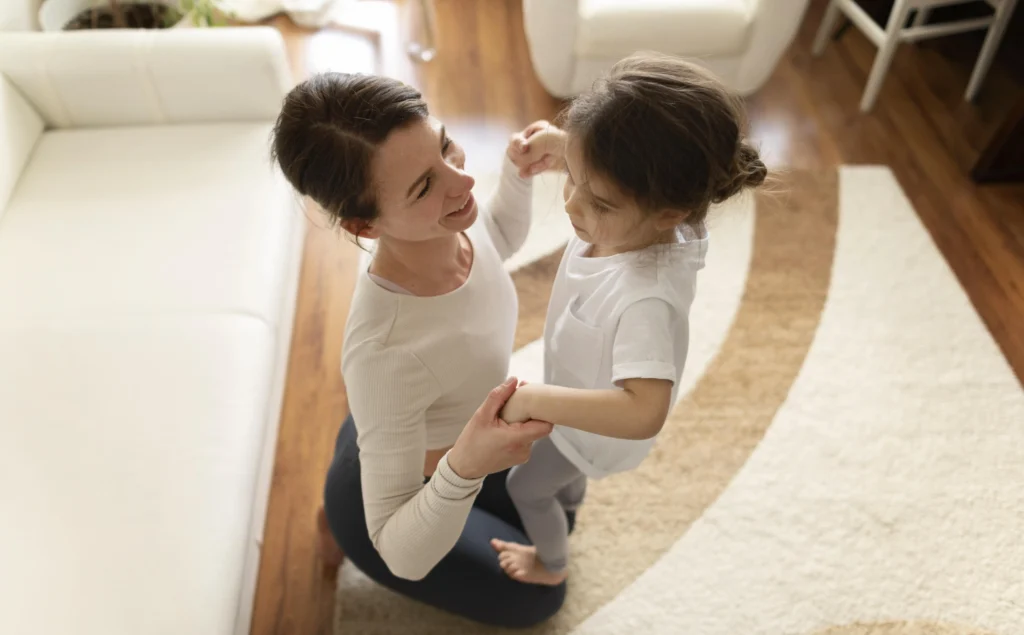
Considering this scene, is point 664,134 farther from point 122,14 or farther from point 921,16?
point 921,16

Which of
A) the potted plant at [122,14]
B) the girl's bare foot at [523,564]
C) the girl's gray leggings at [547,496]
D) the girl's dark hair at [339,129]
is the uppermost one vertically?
the girl's dark hair at [339,129]

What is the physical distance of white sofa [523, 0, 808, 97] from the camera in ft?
7.48

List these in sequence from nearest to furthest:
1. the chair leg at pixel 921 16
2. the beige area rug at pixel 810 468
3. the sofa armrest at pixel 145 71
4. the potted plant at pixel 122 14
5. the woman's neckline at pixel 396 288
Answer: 1. the woman's neckline at pixel 396 288
2. the beige area rug at pixel 810 468
3. the sofa armrest at pixel 145 71
4. the potted plant at pixel 122 14
5. the chair leg at pixel 921 16

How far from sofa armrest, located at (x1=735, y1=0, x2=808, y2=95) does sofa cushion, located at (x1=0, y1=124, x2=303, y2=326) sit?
1550mm

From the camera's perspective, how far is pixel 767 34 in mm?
2338

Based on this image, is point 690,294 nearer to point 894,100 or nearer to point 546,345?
point 546,345

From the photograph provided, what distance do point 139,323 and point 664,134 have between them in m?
1.21

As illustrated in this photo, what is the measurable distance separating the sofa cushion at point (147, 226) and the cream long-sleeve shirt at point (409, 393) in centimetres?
64

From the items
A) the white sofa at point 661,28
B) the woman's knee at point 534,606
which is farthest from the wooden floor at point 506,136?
the woman's knee at point 534,606

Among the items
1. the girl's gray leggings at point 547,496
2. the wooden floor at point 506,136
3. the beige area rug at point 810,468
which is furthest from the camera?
the wooden floor at point 506,136

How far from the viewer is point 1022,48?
8.95 feet

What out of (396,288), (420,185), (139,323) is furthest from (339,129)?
(139,323)

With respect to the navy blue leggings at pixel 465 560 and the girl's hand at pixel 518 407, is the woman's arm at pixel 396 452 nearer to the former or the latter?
the girl's hand at pixel 518 407

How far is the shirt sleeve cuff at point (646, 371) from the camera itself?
0.81 metres
